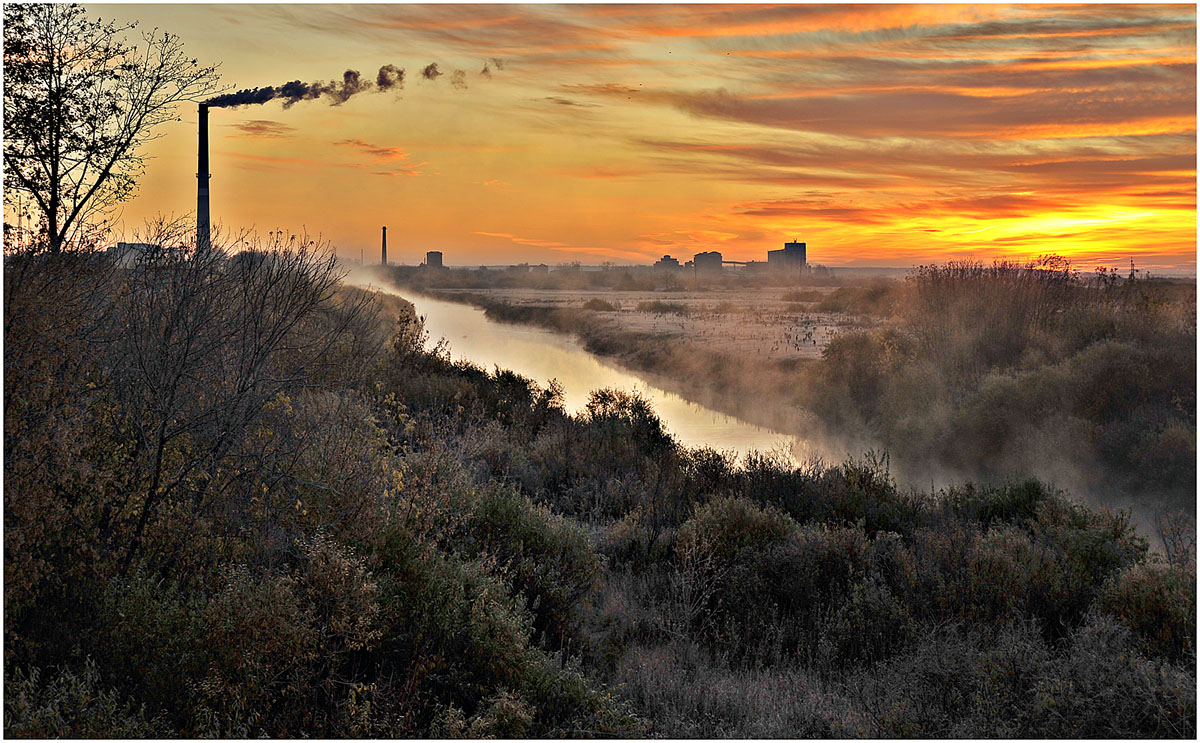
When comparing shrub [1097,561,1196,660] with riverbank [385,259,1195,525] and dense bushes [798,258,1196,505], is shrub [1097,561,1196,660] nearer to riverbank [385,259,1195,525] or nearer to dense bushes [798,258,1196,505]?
riverbank [385,259,1195,525]

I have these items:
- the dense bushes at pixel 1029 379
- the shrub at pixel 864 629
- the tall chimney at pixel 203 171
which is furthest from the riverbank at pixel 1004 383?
the tall chimney at pixel 203 171

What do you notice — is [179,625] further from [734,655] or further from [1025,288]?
[1025,288]

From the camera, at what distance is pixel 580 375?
3472 centimetres

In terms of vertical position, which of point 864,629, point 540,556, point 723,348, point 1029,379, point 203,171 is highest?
point 203,171

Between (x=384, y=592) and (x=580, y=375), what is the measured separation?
28.5 m

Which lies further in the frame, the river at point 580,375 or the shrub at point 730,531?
the river at point 580,375

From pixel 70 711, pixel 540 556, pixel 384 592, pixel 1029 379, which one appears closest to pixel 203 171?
pixel 540 556

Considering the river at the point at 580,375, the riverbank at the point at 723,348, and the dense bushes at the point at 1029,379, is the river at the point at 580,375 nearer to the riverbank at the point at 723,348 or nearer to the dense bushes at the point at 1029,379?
the riverbank at the point at 723,348

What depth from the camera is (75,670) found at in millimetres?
5133

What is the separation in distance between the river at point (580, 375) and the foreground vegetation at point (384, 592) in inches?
390

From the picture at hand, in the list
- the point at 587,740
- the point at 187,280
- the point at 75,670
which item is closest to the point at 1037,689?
the point at 587,740

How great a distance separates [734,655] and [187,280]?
6375 millimetres

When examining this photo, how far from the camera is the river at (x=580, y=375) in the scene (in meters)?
22.4

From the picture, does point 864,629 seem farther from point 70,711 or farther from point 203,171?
point 203,171
